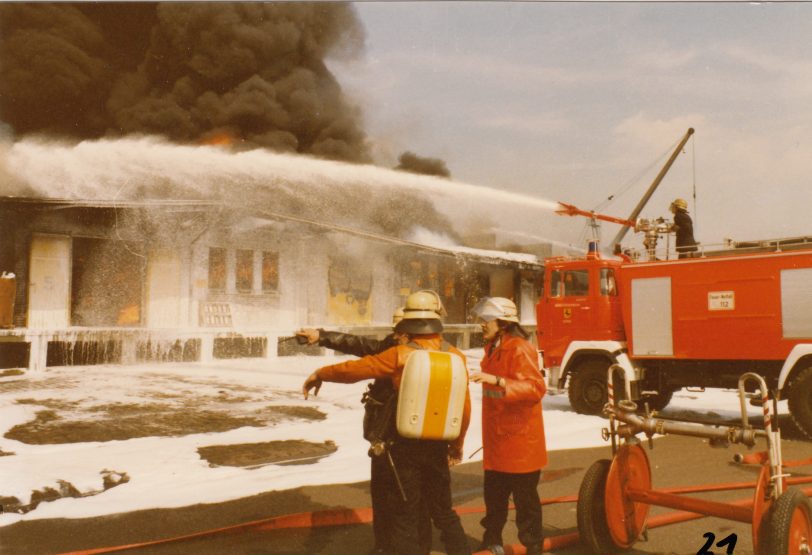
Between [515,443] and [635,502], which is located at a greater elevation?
[515,443]

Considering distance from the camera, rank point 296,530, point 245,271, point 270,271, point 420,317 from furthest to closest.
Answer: point 270,271 → point 245,271 → point 296,530 → point 420,317

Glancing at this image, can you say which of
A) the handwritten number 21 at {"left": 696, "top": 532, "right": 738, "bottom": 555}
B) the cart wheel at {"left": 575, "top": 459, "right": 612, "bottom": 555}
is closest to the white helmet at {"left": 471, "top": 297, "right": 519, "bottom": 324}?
the cart wheel at {"left": 575, "top": 459, "right": 612, "bottom": 555}

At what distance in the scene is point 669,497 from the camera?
418cm

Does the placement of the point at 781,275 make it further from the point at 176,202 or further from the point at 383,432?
the point at 176,202

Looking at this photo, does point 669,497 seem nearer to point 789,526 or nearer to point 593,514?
point 593,514

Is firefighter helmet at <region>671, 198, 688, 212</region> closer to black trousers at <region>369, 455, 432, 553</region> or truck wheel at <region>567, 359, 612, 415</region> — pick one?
truck wheel at <region>567, 359, 612, 415</region>

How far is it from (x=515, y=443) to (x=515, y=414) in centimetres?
19

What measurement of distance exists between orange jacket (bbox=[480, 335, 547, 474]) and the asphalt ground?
877 millimetres

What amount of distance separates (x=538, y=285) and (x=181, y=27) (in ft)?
61.8

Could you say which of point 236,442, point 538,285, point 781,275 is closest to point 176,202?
point 236,442

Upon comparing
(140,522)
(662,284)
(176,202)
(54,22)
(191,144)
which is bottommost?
(140,522)

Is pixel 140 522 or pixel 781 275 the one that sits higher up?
pixel 781 275

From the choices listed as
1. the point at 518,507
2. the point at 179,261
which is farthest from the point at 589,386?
the point at 179,261

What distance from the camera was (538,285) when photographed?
28797mm
